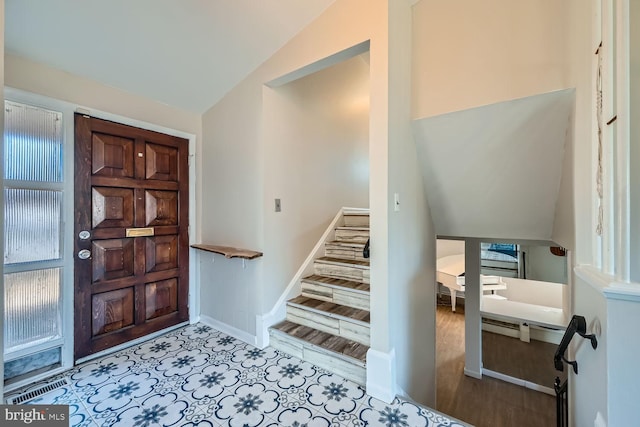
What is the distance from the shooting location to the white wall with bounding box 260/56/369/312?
7.69 ft

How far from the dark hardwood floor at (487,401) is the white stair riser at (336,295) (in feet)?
6.83

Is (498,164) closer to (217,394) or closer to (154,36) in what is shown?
(217,394)

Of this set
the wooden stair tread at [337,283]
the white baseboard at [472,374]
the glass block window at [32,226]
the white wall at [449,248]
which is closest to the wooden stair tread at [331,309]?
the wooden stair tread at [337,283]

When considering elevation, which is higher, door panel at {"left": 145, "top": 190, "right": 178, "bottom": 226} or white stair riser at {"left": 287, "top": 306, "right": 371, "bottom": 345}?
door panel at {"left": 145, "top": 190, "right": 178, "bottom": 226}

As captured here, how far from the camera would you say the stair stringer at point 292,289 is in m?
2.30

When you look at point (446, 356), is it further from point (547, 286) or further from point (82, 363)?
point (82, 363)

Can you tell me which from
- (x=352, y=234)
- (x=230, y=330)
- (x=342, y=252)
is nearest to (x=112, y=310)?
(x=230, y=330)

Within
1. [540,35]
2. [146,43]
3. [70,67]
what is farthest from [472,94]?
[70,67]

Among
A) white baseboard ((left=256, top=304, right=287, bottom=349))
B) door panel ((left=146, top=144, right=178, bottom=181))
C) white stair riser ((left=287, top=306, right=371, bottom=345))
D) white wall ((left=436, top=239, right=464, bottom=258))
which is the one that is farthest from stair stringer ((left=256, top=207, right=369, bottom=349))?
white wall ((left=436, top=239, right=464, bottom=258))

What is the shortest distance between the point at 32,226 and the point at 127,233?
0.57m

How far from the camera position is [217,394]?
1.70 m

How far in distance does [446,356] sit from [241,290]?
144 inches

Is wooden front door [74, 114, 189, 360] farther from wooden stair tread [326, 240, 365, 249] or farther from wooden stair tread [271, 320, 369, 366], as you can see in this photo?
wooden stair tread [326, 240, 365, 249]

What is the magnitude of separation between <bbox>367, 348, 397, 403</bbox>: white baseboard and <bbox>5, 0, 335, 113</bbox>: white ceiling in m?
2.42
